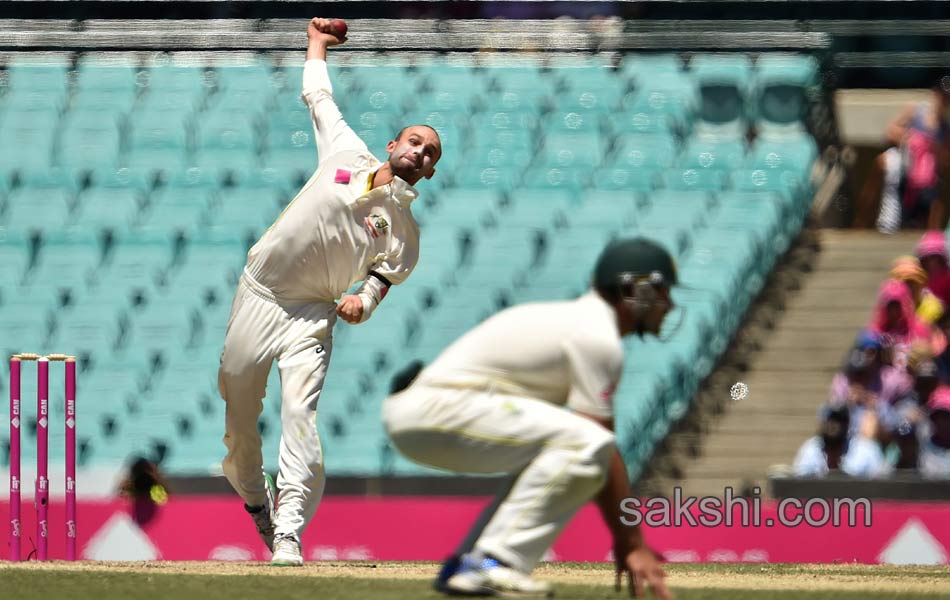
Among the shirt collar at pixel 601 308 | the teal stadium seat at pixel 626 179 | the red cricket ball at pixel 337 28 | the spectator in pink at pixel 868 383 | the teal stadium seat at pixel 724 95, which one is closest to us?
the shirt collar at pixel 601 308

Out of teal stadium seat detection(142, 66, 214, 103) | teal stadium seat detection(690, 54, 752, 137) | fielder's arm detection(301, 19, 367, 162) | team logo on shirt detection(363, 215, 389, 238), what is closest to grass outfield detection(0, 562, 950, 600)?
team logo on shirt detection(363, 215, 389, 238)

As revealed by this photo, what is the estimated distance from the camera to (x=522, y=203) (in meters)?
10.9

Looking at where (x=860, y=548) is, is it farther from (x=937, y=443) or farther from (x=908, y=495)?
(x=937, y=443)

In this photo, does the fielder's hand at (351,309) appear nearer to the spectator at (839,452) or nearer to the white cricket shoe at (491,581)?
the white cricket shoe at (491,581)

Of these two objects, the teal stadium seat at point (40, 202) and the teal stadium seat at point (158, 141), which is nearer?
the teal stadium seat at point (40, 202)

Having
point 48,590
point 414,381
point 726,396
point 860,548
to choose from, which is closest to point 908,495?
point 860,548

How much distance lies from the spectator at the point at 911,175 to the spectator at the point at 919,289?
1.19 m

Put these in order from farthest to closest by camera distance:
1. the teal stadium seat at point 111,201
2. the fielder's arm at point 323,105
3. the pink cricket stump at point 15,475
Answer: the teal stadium seat at point 111,201
the pink cricket stump at point 15,475
the fielder's arm at point 323,105

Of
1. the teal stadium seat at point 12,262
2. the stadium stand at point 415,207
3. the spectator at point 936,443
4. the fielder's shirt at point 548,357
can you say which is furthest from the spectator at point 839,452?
the teal stadium seat at point 12,262

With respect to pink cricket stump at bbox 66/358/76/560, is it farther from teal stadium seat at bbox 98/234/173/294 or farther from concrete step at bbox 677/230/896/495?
teal stadium seat at bbox 98/234/173/294

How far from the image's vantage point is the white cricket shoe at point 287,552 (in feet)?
19.5

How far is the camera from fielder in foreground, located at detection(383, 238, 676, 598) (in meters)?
4.32
